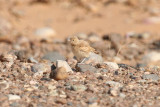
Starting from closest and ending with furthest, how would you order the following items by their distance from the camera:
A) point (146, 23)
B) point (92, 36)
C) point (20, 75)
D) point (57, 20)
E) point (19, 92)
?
point (19, 92) → point (20, 75) → point (92, 36) → point (146, 23) → point (57, 20)

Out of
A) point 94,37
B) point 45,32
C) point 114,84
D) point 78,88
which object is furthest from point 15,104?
point 45,32

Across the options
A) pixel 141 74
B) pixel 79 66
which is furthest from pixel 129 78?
pixel 79 66

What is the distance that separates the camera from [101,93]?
3809 mm

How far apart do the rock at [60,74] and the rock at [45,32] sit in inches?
270

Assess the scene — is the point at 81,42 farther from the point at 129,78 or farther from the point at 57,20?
the point at 57,20

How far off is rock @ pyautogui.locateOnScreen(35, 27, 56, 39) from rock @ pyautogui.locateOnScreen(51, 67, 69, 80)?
22.5 feet

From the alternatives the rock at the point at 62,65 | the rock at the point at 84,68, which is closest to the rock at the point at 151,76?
the rock at the point at 84,68

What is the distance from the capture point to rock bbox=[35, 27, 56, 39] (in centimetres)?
1105

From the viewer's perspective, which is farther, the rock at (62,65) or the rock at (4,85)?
the rock at (62,65)

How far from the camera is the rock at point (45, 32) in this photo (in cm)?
1105

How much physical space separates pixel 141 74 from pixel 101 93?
0.84 meters

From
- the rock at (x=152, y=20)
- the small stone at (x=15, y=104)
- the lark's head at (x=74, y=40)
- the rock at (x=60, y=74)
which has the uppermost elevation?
A: the rock at (x=152, y=20)

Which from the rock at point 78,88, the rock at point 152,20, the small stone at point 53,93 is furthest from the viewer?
the rock at point 152,20

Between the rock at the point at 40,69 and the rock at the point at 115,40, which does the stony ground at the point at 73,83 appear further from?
the rock at the point at 115,40
